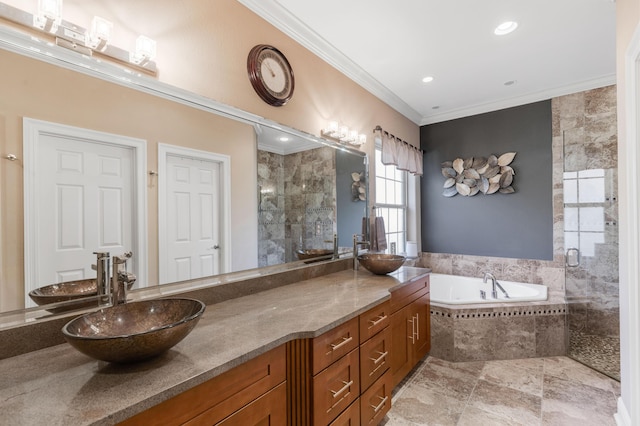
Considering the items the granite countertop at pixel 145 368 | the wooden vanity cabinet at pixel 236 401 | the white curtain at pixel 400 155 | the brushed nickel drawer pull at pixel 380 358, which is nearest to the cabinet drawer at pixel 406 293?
the brushed nickel drawer pull at pixel 380 358

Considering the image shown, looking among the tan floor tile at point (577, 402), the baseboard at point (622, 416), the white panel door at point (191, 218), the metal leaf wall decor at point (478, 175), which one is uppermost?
the metal leaf wall decor at point (478, 175)

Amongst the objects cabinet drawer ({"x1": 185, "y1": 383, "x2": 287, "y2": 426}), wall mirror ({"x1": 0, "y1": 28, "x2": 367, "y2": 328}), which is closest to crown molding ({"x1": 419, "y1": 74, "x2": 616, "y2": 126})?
wall mirror ({"x1": 0, "y1": 28, "x2": 367, "y2": 328})

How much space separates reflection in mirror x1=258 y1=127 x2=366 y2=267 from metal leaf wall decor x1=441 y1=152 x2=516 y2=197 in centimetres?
178

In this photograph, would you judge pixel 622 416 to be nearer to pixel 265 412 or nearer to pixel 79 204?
pixel 265 412

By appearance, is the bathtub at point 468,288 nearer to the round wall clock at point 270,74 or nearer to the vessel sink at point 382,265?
the vessel sink at point 382,265

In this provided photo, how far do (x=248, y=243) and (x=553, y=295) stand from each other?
3.14 meters

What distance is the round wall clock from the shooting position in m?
2.02

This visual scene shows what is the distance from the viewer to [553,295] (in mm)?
3109

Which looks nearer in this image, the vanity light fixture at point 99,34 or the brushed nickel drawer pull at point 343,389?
the vanity light fixture at point 99,34

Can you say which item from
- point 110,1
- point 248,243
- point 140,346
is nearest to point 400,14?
point 110,1

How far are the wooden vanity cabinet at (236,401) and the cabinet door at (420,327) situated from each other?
1.51m

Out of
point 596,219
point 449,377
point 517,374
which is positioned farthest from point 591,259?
point 449,377

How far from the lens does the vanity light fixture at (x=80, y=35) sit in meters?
1.18

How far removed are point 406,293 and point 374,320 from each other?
24.6 inches
